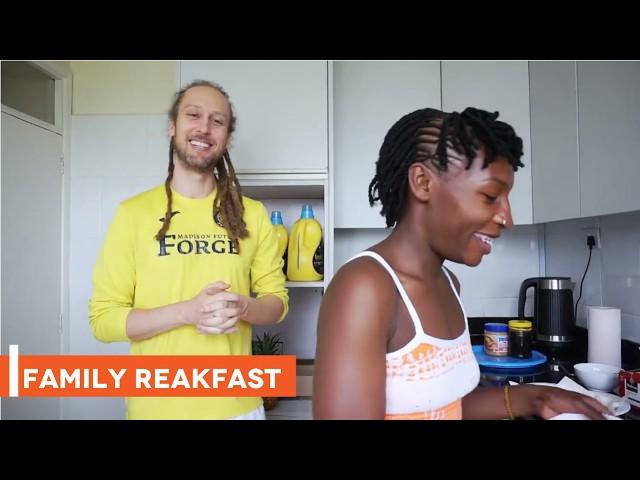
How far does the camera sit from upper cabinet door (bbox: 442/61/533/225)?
4.41ft

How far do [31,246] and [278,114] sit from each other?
2.96 feet

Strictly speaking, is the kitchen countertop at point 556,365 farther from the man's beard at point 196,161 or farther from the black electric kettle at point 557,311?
the man's beard at point 196,161

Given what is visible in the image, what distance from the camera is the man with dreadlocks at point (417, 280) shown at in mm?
413

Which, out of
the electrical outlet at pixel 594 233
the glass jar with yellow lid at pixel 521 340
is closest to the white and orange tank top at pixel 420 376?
the glass jar with yellow lid at pixel 521 340

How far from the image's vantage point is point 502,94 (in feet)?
4.49

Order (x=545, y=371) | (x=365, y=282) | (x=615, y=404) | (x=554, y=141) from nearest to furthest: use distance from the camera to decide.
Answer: (x=365, y=282)
(x=615, y=404)
(x=545, y=371)
(x=554, y=141)

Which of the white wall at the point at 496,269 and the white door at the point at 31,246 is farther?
the white wall at the point at 496,269

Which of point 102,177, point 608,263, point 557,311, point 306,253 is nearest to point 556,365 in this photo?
point 557,311

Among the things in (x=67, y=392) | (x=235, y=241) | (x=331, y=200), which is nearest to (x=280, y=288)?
(x=235, y=241)

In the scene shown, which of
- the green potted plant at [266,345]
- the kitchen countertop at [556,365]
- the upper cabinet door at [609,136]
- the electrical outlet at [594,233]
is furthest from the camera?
the green potted plant at [266,345]

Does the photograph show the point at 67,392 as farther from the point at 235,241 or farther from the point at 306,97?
the point at 306,97

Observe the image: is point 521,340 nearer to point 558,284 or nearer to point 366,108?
point 558,284

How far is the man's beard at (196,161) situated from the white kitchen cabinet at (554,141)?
91 cm

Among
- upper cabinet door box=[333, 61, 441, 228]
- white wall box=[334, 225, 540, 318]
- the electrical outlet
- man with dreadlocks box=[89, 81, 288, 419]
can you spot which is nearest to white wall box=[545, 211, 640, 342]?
the electrical outlet
